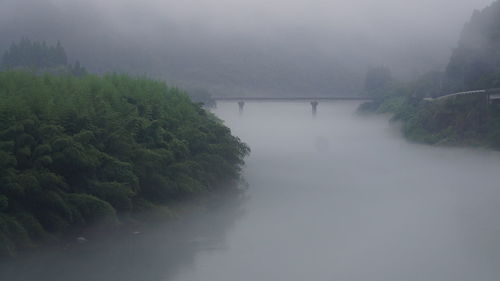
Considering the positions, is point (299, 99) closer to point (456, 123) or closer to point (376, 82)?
point (376, 82)

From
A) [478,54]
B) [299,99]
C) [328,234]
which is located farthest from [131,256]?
[299,99]

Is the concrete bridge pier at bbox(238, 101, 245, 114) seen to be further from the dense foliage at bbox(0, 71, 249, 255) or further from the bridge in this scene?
the dense foliage at bbox(0, 71, 249, 255)

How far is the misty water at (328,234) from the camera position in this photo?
8.88 metres

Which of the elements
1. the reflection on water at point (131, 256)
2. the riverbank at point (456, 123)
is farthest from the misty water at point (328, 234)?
the riverbank at point (456, 123)

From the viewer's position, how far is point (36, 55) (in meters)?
24.0

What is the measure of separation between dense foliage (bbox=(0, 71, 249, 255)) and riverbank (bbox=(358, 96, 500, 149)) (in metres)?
11.4

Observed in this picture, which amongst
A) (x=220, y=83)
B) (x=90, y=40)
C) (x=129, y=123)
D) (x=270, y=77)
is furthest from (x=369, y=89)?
(x=129, y=123)

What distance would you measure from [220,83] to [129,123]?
17602mm

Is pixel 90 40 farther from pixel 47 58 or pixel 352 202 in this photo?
pixel 352 202

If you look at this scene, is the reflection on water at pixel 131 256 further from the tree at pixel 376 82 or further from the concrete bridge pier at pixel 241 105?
the tree at pixel 376 82

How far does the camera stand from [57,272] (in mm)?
8680

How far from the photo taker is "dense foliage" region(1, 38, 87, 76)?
22547 mm

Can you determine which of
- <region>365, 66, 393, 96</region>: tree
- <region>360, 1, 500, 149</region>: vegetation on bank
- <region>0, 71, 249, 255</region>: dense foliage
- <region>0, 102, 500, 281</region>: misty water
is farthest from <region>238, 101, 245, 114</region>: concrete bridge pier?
<region>0, 71, 249, 255</region>: dense foliage

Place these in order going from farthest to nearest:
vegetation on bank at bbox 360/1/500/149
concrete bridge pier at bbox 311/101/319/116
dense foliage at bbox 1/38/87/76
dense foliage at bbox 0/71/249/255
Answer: concrete bridge pier at bbox 311/101/319/116
vegetation on bank at bbox 360/1/500/149
dense foliage at bbox 1/38/87/76
dense foliage at bbox 0/71/249/255
